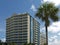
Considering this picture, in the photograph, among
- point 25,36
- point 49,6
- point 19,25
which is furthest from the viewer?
point 19,25

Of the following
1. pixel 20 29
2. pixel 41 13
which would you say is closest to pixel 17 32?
pixel 20 29

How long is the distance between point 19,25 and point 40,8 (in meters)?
171

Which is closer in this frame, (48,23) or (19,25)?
(48,23)

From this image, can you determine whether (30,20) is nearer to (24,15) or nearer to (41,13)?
(24,15)

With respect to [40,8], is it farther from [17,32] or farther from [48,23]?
[17,32]

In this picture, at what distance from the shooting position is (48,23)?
22156mm

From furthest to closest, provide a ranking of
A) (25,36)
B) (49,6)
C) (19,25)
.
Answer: (19,25), (25,36), (49,6)

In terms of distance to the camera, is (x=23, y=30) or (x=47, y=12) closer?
(x=47, y=12)

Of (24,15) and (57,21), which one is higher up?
Answer: (24,15)

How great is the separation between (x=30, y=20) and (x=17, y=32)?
15.5 m

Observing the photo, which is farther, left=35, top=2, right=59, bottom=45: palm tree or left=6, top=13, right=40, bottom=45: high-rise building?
left=6, top=13, right=40, bottom=45: high-rise building

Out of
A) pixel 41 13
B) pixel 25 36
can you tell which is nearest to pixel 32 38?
pixel 25 36

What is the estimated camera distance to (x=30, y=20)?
19050 centimetres

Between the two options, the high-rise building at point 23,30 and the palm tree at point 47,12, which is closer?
the palm tree at point 47,12
